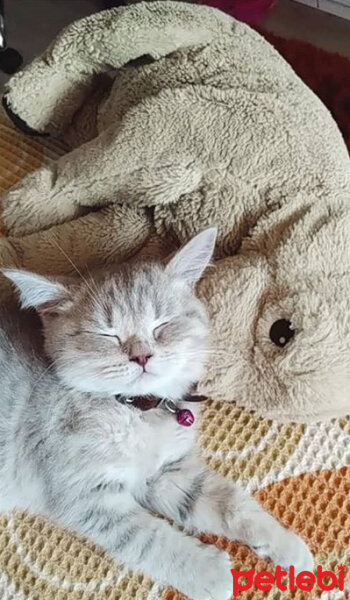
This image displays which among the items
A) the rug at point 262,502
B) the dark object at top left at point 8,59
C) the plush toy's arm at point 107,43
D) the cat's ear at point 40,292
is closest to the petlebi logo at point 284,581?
the rug at point 262,502

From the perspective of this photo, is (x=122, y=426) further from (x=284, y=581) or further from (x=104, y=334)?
(x=284, y=581)

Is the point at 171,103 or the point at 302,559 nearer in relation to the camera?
the point at 302,559

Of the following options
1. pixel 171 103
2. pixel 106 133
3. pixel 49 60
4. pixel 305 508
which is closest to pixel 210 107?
pixel 171 103

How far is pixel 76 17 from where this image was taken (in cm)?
178

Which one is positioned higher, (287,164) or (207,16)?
(207,16)

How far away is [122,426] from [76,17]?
3.87ft

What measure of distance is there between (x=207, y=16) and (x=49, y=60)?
0.25 meters

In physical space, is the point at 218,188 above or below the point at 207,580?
above

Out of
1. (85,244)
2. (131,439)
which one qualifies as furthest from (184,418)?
(85,244)

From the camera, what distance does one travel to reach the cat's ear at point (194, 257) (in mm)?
914

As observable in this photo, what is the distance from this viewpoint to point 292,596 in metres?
0.94

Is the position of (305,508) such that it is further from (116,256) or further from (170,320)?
(116,256)

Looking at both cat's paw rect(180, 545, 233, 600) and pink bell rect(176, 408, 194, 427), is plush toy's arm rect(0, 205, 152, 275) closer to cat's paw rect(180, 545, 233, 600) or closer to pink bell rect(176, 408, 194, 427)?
pink bell rect(176, 408, 194, 427)

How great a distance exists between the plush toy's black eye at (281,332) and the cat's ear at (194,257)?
0.12 metres
